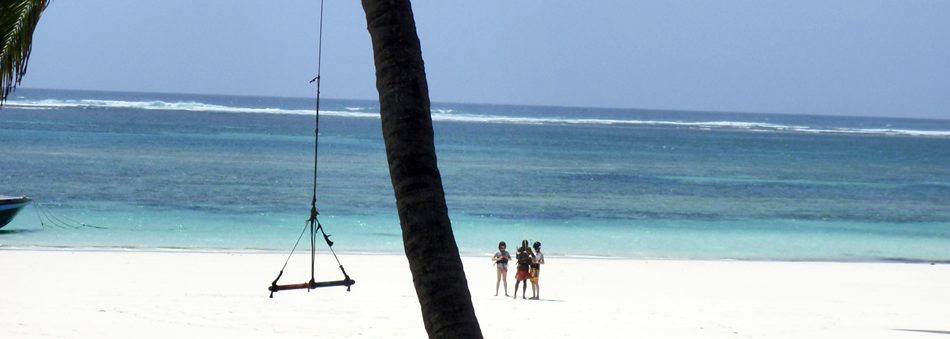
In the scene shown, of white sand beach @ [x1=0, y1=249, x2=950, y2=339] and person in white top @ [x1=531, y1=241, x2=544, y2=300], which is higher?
person in white top @ [x1=531, y1=241, x2=544, y2=300]

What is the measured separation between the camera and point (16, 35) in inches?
251

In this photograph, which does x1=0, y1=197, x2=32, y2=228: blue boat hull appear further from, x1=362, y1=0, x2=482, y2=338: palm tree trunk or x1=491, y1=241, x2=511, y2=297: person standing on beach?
x1=362, y1=0, x2=482, y2=338: palm tree trunk

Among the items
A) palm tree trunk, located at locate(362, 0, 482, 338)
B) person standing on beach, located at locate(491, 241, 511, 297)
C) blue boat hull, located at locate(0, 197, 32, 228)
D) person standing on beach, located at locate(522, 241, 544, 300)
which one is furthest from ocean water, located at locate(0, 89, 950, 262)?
palm tree trunk, located at locate(362, 0, 482, 338)

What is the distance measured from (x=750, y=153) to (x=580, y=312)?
2640 inches

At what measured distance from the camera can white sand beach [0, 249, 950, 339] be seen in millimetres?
13172

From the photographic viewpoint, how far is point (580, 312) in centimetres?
1477

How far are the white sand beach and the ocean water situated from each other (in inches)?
154

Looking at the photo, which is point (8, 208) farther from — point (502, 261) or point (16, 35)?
point (16, 35)

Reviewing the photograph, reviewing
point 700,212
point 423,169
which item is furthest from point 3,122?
point 423,169

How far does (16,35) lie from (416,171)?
2916 millimetres

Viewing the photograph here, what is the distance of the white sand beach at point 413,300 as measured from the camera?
1317 centimetres

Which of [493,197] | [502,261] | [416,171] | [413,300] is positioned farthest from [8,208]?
[416,171]

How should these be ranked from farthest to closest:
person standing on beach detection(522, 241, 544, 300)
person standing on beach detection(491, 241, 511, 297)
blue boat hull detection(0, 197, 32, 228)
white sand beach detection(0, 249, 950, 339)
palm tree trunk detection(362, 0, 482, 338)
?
blue boat hull detection(0, 197, 32, 228) < person standing on beach detection(491, 241, 511, 297) < person standing on beach detection(522, 241, 544, 300) < white sand beach detection(0, 249, 950, 339) < palm tree trunk detection(362, 0, 482, 338)

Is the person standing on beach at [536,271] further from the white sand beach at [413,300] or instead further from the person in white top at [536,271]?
the white sand beach at [413,300]
